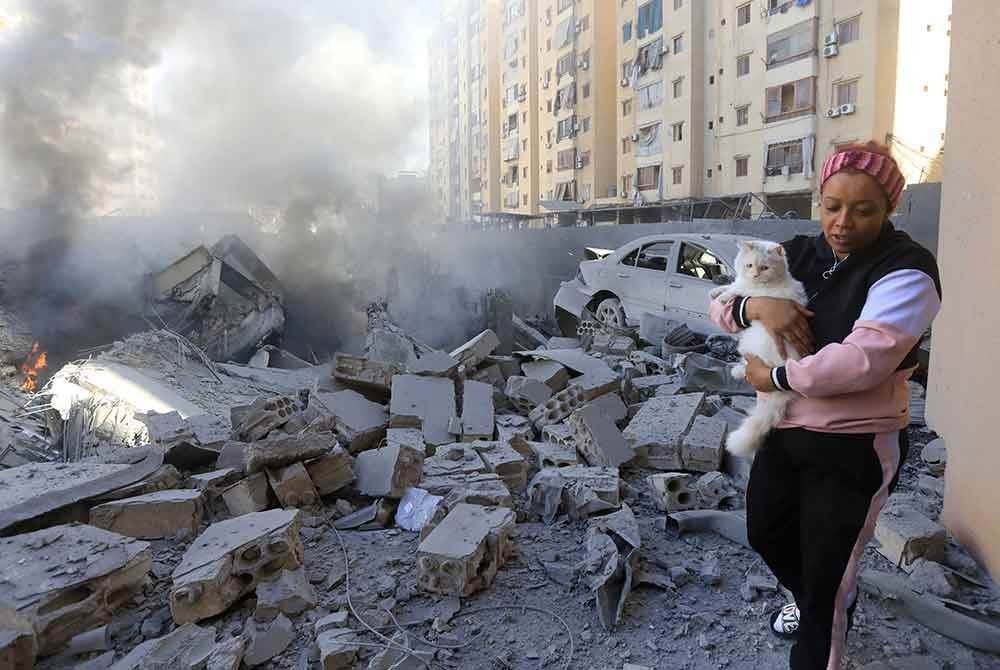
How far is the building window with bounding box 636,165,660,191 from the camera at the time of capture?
28953 mm

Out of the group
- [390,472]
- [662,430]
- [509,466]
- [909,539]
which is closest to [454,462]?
[509,466]

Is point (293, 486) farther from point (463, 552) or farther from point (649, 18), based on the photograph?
point (649, 18)

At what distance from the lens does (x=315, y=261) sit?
54.4ft

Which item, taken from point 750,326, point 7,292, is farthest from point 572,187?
point 750,326

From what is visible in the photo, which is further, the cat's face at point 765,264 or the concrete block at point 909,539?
the concrete block at point 909,539

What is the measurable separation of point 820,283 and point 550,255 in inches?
531

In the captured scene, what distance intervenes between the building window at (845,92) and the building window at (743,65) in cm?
410

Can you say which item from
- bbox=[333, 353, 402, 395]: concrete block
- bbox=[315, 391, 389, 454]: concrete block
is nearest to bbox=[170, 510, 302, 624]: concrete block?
bbox=[315, 391, 389, 454]: concrete block

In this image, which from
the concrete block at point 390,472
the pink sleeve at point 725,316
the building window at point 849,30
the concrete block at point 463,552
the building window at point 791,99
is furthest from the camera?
the building window at point 791,99

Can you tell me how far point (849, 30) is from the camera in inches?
774

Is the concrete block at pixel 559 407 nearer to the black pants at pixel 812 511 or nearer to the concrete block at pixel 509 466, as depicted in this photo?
the concrete block at pixel 509 466

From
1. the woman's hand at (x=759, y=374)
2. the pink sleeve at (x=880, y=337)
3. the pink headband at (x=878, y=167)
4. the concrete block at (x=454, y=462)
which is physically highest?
the pink headband at (x=878, y=167)

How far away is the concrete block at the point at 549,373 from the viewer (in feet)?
18.8

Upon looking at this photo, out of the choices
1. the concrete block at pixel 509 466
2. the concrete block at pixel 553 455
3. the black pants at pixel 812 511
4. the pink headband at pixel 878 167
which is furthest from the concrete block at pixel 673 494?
the pink headband at pixel 878 167
